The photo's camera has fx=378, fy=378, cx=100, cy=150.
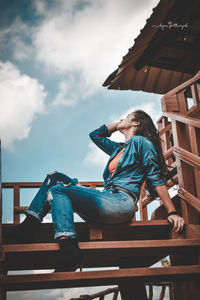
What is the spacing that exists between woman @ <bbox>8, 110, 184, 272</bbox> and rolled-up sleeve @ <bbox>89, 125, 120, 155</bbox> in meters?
0.26

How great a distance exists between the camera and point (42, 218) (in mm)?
3527

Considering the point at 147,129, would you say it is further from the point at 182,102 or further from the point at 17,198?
the point at 17,198

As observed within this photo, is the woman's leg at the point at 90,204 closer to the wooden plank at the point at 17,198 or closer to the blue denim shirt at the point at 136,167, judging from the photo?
the blue denim shirt at the point at 136,167

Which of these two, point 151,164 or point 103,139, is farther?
point 103,139

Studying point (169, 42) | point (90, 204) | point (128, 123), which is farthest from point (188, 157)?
point (169, 42)

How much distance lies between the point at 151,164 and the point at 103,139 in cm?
92

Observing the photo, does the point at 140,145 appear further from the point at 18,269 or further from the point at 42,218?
the point at 18,269

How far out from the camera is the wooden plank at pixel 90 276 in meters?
2.97

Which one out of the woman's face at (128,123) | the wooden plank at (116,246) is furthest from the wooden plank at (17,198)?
the wooden plank at (116,246)

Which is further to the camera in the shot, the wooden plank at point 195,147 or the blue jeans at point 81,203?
the wooden plank at point 195,147

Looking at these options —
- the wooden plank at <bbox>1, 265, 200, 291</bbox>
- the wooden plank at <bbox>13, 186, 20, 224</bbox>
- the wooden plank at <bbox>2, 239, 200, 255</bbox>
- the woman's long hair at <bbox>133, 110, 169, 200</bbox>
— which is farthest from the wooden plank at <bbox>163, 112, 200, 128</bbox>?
the wooden plank at <bbox>13, 186, 20, 224</bbox>

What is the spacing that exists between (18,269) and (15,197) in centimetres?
202

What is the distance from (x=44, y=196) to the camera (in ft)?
11.6

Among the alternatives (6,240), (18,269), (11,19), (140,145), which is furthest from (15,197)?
(11,19)
